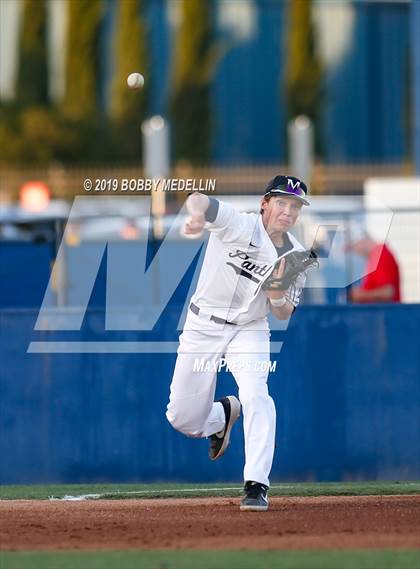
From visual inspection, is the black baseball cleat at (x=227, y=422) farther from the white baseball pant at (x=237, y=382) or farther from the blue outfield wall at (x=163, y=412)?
the blue outfield wall at (x=163, y=412)

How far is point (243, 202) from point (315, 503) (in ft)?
25.7

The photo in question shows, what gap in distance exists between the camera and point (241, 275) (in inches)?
367

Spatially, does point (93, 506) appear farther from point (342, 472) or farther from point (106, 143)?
point (106, 143)

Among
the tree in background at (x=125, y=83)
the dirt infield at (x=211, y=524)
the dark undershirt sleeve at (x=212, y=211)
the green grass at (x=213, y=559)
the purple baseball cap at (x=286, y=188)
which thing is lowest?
the green grass at (x=213, y=559)

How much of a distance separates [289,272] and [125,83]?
106 ft

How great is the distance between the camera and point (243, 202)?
1720 cm

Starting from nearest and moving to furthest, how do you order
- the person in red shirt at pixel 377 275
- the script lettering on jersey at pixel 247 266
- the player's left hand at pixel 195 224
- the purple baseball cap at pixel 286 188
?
the player's left hand at pixel 195 224 < the purple baseball cap at pixel 286 188 < the script lettering on jersey at pixel 247 266 < the person in red shirt at pixel 377 275

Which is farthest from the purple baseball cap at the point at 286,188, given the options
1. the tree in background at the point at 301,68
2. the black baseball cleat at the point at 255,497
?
the tree in background at the point at 301,68

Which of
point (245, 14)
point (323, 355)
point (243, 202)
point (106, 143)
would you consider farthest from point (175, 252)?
point (245, 14)

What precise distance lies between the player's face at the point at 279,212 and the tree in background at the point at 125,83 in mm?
31767

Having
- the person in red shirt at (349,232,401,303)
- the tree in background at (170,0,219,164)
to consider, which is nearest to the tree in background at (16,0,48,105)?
the tree in background at (170,0,219,164)

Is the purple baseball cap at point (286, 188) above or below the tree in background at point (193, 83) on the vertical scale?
below

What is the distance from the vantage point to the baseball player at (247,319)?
9.11 meters

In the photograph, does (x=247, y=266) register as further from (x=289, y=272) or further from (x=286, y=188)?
(x=286, y=188)
